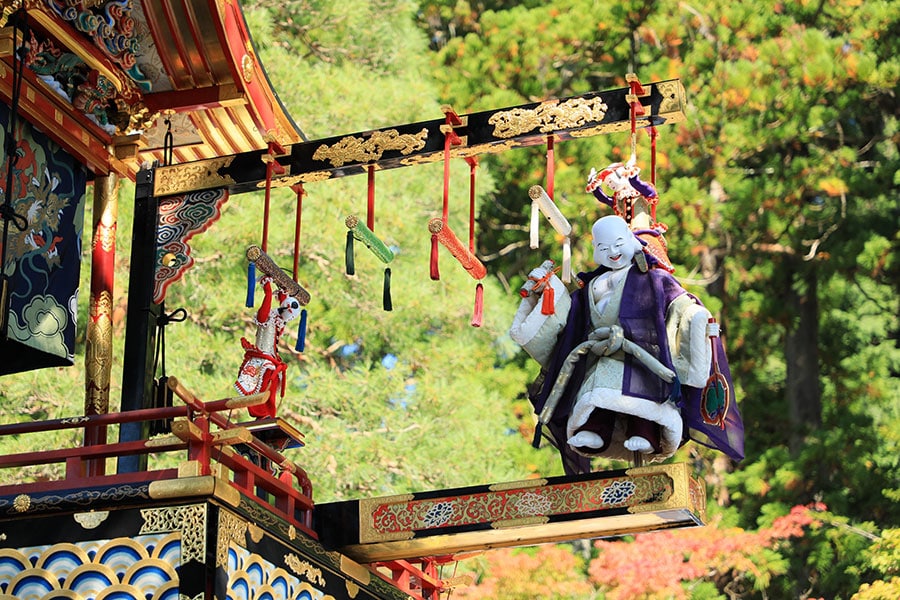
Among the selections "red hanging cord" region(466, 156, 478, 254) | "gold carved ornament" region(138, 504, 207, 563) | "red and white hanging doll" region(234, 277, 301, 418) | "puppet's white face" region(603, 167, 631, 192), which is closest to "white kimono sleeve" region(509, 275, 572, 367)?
"red hanging cord" region(466, 156, 478, 254)

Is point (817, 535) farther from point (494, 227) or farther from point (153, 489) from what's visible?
point (153, 489)

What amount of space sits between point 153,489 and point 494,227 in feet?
38.8

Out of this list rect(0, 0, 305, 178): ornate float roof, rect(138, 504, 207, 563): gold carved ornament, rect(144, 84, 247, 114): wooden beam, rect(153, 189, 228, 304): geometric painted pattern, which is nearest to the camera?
rect(138, 504, 207, 563): gold carved ornament

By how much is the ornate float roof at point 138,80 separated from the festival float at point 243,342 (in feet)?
0.04

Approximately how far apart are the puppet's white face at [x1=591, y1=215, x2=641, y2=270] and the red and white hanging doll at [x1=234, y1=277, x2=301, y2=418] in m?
1.53

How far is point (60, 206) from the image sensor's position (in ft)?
24.3

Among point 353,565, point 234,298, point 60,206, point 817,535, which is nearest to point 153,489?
point 353,565

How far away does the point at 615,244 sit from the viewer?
6797 mm

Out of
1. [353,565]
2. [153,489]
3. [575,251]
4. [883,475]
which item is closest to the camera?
[153,489]

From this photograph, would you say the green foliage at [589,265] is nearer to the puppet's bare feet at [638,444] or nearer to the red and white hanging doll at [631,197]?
the red and white hanging doll at [631,197]

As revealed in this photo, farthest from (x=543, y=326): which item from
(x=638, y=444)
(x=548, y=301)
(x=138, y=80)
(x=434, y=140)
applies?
(x=138, y=80)

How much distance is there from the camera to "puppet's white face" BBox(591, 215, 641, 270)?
22.3 ft

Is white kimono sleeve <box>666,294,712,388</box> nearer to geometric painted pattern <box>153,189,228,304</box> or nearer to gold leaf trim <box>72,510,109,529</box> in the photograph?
geometric painted pattern <box>153,189,228,304</box>

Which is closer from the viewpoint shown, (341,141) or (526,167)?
(341,141)
